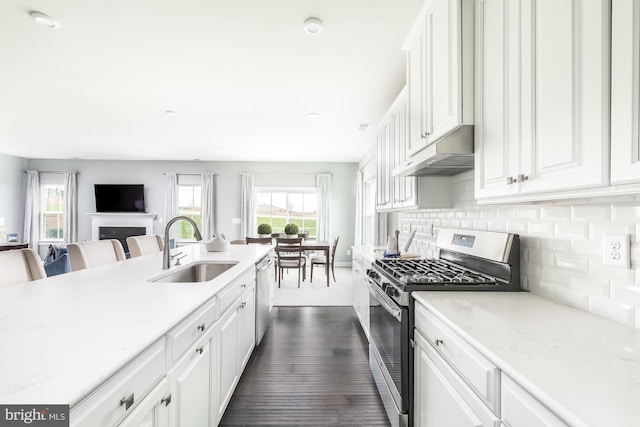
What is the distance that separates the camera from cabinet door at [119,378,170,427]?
2.68 ft

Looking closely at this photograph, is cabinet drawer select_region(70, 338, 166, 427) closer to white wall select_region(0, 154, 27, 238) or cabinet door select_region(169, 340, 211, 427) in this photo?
cabinet door select_region(169, 340, 211, 427)

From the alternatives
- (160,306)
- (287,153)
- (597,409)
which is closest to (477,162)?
(597,409)

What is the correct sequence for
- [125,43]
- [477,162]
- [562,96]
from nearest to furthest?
[562,96] < [477,162] < [125,43]

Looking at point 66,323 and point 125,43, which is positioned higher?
point 125,43

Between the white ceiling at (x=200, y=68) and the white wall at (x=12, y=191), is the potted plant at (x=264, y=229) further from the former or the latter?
the white wall at (x=12, y=191)

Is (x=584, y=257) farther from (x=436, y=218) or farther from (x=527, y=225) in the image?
(x=436, y=218)

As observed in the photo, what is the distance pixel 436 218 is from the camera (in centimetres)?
256

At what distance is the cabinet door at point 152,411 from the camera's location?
0.82 m

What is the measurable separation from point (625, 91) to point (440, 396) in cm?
117

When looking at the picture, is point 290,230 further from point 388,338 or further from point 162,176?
point 388,338

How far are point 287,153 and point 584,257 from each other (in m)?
5.56

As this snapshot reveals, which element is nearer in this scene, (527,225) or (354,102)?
(527,225)

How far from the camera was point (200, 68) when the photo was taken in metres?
2.68

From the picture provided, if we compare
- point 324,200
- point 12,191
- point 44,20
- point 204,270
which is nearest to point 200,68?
point 44,20
